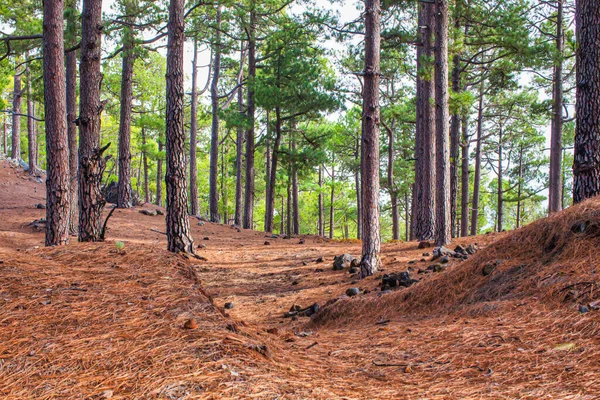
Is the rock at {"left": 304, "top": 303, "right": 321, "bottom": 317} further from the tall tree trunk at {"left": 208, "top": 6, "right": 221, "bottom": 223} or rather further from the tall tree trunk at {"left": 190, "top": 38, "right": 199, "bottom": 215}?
→ the tall tree trunk at {"left": 190, "top": 38, "right": 199, "bottom": 215}

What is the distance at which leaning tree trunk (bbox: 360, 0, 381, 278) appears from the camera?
25.4 feet

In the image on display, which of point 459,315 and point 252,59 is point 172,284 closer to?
point 459,315

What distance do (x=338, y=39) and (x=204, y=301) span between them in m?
13.1

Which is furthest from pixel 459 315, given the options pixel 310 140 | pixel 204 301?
pixel 310 140

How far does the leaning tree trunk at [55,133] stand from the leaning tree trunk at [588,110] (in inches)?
318

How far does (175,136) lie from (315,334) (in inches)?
239

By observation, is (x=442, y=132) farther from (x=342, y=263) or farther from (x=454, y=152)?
(x=454, y=152)

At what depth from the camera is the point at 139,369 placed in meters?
2.29

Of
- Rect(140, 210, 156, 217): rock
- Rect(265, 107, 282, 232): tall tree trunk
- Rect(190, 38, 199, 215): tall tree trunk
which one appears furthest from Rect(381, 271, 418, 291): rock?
Rect(190, 38, 199, 215): tall tree trunk

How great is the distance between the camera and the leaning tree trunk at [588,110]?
6.50m

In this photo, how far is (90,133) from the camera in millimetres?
7480

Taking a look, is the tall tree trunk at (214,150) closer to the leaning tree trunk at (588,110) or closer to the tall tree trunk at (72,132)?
the tall tree trunk at (72,132)

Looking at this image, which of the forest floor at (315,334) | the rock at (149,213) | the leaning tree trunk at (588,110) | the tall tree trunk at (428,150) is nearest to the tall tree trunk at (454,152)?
the tall tree trunk at (428,150)

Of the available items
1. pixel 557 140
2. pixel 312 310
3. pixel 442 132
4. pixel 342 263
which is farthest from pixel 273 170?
pixel 312 310
